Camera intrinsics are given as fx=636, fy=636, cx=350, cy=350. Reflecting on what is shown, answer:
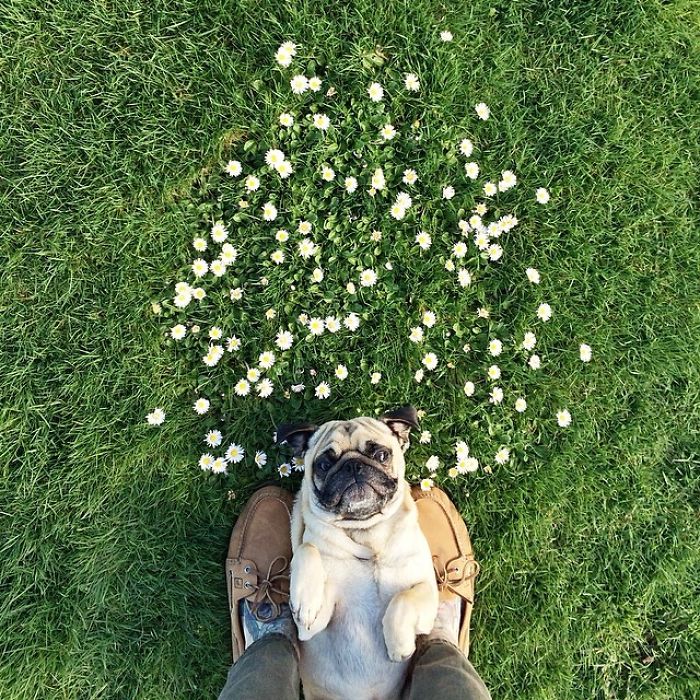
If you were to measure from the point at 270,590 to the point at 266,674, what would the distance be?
0.76 meters

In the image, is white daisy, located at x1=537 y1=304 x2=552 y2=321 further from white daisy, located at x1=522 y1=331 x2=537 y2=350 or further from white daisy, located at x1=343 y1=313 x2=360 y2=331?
white daisy, located at x1=343 y1=313 x2=360 y2=331

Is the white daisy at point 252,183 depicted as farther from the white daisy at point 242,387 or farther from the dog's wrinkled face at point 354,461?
the dog's wrinkled face at point 354,461

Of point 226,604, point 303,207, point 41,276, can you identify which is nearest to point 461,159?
point 303,207

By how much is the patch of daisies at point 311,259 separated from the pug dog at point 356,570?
64 cm

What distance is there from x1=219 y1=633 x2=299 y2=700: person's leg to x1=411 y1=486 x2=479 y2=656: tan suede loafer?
3.28 feet

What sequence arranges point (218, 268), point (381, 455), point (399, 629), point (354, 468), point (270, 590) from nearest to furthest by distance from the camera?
point (399, 629), point (354, 468), point (381, 455), point (270, 590), point (218, 268)

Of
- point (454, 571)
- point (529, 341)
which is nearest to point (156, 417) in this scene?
point (454, 571)

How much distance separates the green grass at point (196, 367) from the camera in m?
3.75

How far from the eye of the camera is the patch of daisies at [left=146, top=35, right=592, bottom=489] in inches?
148

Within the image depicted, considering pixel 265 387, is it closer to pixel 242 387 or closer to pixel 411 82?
pixel 242 387

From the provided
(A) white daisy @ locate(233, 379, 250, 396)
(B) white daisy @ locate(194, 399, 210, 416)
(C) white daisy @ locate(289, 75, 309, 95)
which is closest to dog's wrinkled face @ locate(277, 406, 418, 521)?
(A) white daisy @ locate(233, 379, 250, 396)

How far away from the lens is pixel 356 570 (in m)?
3.13

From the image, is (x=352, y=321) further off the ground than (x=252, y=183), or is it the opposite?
(x=252, y=183)

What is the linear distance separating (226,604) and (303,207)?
2408 millimetres
